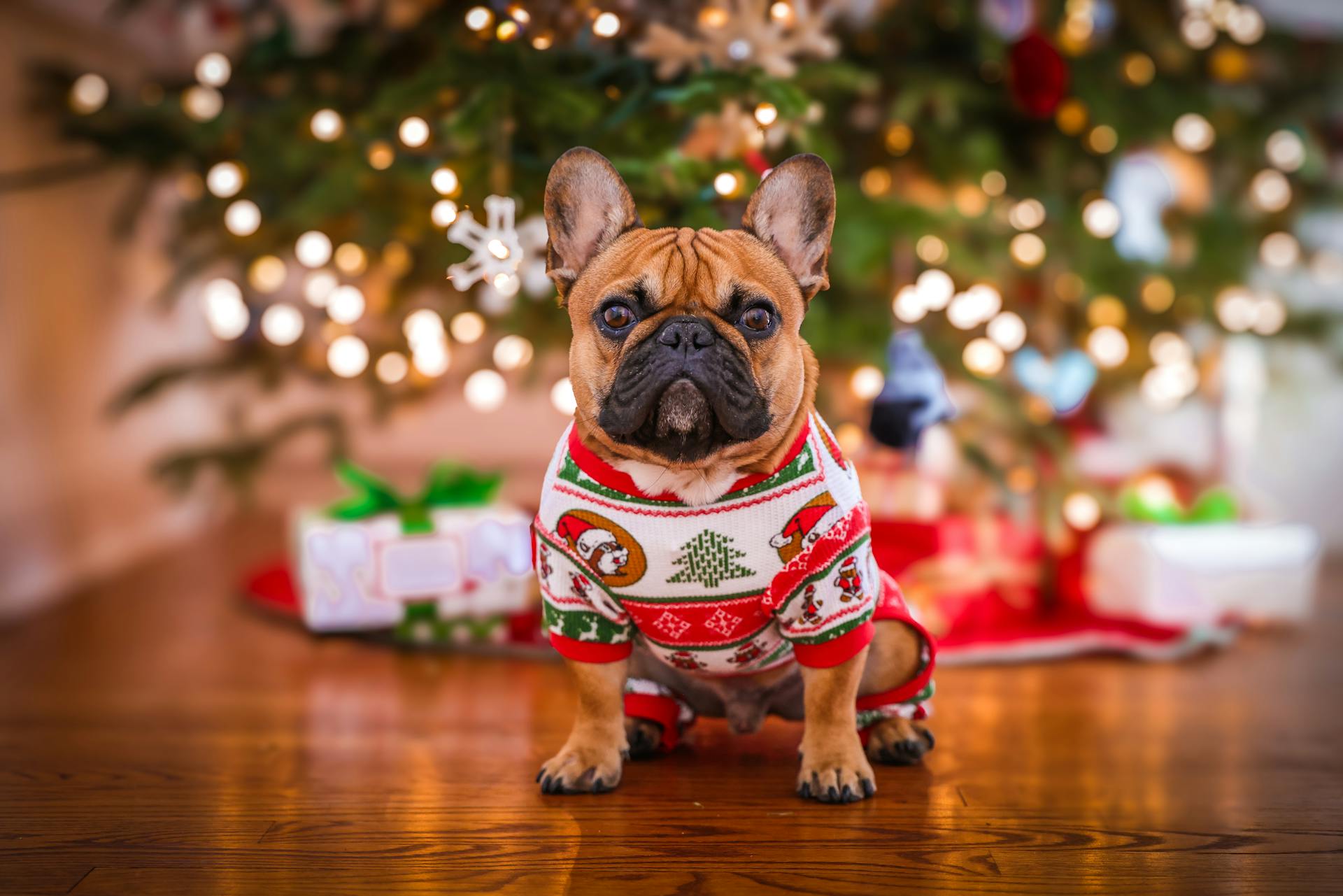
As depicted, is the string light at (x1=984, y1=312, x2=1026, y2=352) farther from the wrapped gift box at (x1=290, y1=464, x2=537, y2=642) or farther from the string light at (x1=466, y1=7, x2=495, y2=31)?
the string light at (x1=466, y1=7, x2=495, y2=31)

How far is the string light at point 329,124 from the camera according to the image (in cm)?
249

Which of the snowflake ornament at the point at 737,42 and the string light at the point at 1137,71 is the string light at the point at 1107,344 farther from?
the snowflake ornament at the point at 737,42

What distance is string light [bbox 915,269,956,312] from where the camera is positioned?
8.84 ft

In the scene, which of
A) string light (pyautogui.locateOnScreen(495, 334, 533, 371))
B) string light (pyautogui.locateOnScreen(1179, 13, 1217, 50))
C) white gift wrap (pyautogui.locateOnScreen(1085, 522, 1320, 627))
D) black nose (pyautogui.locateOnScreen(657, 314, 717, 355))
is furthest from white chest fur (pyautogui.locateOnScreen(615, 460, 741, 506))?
string light (pyautogui.locateOnScreen(1179, 13, 1217, 50))

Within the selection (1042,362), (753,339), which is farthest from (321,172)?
(1042,362)

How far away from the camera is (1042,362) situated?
2.90 m

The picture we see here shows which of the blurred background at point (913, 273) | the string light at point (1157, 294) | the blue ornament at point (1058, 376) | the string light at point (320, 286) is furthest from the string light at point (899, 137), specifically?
the string light at point (320, 286)

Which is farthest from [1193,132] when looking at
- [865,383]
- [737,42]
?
[737,42]

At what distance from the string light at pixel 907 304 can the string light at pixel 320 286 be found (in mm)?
1499

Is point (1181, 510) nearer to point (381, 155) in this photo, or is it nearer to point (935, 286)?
point (935, 286)

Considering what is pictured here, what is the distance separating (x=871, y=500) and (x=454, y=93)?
133cm

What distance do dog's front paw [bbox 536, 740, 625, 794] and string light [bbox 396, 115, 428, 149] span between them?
3.81 ft

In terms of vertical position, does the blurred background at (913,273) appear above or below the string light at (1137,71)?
below

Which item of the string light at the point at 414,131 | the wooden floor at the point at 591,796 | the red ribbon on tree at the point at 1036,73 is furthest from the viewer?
the red ribbon on tree at the point at 1036,73
